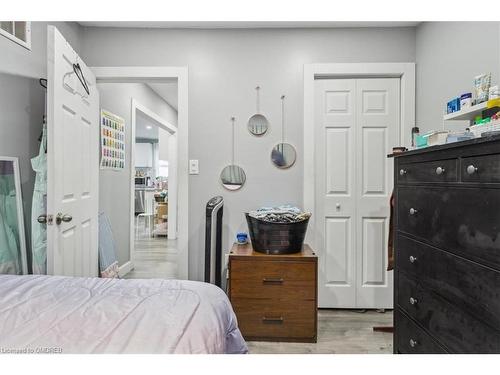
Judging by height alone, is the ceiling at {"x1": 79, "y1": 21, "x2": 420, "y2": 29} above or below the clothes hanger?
above

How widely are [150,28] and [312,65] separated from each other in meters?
1.43

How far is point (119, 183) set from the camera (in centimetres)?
357

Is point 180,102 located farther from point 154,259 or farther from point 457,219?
point 154,259

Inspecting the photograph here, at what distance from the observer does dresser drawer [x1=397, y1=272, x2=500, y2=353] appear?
1020 mm

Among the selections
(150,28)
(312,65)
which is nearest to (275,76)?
(312,65)

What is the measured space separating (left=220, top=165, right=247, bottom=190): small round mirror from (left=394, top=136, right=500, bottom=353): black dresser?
1327 millimetres

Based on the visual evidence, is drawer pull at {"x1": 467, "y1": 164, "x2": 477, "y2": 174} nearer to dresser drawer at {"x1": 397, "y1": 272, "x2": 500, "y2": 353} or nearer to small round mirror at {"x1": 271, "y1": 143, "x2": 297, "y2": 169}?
dresser drawer at {"x1": 397, "y1": 272, "x2": 500, "y2": 353}

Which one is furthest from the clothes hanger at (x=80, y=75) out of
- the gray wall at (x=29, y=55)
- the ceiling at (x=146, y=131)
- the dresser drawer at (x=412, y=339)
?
the ceiling at (x=146, y=131)

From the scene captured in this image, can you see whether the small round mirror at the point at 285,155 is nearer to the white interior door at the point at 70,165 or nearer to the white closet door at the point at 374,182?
the white closet door at the point at 374,182

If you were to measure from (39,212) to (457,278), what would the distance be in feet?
7.51

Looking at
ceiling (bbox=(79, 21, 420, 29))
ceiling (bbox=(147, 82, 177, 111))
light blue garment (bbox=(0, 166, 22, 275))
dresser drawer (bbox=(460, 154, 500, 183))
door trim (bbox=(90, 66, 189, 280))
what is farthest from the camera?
ceiling (bbox=(147, 82, 177, 111))

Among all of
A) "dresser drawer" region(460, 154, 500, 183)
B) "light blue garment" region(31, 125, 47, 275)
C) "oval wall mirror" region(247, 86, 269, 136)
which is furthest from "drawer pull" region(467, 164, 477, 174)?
"light blue garment" region(31, 125, 47, 275)

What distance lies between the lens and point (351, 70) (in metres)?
2.59
